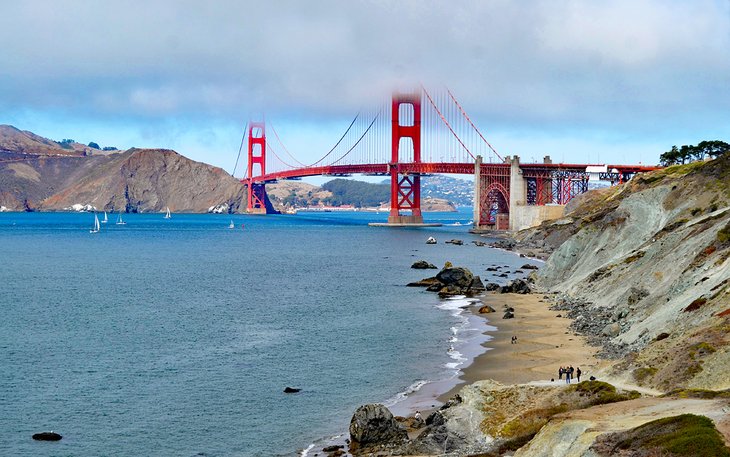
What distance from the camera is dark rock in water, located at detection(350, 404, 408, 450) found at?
26.0 m

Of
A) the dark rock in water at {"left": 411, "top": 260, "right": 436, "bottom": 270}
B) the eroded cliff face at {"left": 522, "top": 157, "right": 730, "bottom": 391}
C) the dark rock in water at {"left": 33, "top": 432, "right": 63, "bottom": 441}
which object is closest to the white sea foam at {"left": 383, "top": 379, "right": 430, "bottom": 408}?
the eroded cliff face at {"left": 522, "top": 157, "right": 730, "bottom": 391}

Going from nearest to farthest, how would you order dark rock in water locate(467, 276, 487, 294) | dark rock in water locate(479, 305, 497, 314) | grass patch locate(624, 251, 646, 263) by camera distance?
grass patch locate(624, 251, 646, 263) < dark rock in water locate(479, 305, 497, 314) < dark rock in water locate(467, 276, 487, 294)

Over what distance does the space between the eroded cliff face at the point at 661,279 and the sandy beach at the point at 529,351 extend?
1.31m

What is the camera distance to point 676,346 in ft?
89.4

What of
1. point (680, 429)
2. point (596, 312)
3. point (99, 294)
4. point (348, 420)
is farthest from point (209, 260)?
point (680, 429)

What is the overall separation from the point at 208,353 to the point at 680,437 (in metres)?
27.4

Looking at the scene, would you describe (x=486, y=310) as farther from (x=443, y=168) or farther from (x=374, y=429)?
(x=443, y=168)

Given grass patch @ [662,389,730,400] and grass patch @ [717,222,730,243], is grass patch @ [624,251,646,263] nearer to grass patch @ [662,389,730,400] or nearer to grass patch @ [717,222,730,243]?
grass patch @ [717,222,730,243]

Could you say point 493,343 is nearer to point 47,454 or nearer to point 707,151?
point 47,454

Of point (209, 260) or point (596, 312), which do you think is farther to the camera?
point (209, 260)

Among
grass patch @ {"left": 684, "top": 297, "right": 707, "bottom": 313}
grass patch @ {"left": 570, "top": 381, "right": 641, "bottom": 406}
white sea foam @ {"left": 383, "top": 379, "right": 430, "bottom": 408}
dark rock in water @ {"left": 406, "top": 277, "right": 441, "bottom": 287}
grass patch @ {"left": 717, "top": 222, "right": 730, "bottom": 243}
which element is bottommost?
white sea foam @ {"left": 383, "top": 379, "right": 430, "bottom": 408}

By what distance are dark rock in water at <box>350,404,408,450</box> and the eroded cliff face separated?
23.3 feet

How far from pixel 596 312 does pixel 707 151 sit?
7593 cm

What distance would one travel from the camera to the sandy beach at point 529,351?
3375 cm
